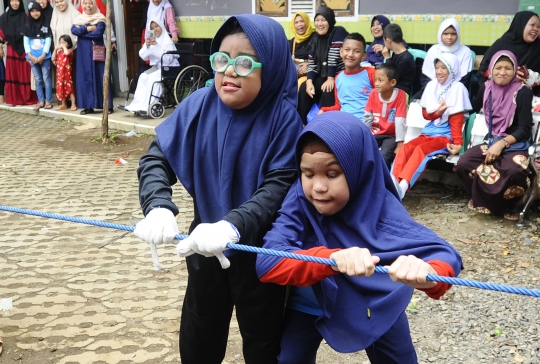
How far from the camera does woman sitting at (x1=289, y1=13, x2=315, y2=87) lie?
7.61m

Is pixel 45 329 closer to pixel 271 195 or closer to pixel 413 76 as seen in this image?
pixel 271 195

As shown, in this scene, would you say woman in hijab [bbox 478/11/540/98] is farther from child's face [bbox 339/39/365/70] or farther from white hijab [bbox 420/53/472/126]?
child's face [bbox 339/39/365/70]

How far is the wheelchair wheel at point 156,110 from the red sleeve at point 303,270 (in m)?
7.99

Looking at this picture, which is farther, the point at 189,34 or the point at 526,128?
the point at 189,34

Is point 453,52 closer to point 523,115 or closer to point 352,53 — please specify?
point 352,53

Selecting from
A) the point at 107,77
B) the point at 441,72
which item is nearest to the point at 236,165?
the point at 441,72

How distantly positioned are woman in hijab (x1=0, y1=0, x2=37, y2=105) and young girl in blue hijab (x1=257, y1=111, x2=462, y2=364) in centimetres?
1014

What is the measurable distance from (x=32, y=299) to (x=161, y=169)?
7.18 feet

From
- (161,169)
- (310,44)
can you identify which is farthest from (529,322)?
(310,44)

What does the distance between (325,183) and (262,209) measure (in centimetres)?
25

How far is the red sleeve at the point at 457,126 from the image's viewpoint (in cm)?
580

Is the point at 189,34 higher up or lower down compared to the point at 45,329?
higher up

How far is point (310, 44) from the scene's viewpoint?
7.58m

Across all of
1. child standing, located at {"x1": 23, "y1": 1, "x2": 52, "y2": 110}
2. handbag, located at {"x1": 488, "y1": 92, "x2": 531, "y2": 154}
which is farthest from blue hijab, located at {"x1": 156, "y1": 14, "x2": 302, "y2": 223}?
child standing, located at {"x1": 23, "y1": 1, "x2": 52, "y2": 110}
